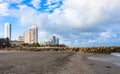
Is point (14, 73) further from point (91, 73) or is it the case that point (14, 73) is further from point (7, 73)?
point (91, 73)

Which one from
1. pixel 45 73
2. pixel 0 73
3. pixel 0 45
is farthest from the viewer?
pixel 0 45

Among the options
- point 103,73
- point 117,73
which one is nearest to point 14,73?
point 103,73

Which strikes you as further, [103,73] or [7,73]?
[103,73]

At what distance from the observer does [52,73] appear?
16016 millimetres

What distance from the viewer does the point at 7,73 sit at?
47.8ft

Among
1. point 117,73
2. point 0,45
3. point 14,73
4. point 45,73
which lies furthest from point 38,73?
point 0,45

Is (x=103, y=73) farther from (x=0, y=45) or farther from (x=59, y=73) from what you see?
(x=0, y=45)

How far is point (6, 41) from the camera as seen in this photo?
6777 inches

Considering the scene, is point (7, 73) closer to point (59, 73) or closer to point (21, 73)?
point (21, 73)

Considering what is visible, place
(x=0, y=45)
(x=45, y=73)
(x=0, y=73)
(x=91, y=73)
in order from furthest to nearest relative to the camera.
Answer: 1. (x=0, y=45)
2. (x=91, y=73)
3. (x=45, y=73)
4. (x=0, y=73)

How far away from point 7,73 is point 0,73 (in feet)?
1.53

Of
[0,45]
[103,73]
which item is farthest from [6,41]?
[103,73]

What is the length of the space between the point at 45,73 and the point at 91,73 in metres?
4.11

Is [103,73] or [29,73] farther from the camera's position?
[103,73]
